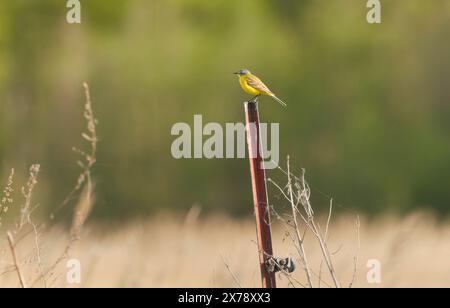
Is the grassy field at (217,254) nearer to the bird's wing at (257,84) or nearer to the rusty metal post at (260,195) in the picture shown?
the rusty metal post at (260,195)

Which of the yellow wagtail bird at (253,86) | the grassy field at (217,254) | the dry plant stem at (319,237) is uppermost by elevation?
the yellow wagtail bird at (253,86)

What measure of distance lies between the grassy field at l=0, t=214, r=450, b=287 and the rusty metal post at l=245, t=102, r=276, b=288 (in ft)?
0.15

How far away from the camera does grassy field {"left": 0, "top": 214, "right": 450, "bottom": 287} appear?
10.7 ft

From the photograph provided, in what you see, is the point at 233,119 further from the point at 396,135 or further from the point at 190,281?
the point at 190,281

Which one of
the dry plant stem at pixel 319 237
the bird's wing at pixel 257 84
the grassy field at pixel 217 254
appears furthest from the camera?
the bird's wing at pixel 257 84

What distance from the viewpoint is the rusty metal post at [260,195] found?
2.65 meters

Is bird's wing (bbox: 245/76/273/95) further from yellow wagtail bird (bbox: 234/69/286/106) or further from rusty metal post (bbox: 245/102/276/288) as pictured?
rusty metal post (bbox: 245/102/276/288)

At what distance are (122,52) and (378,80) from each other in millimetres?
2496

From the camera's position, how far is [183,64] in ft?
30.1

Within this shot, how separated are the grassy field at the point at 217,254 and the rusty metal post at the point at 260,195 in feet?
0.15

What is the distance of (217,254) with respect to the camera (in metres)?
3.87

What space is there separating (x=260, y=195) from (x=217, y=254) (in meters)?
1.22

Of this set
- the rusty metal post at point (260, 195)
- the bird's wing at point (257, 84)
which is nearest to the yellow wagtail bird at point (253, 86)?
the bird's wing at point (257, 84)
